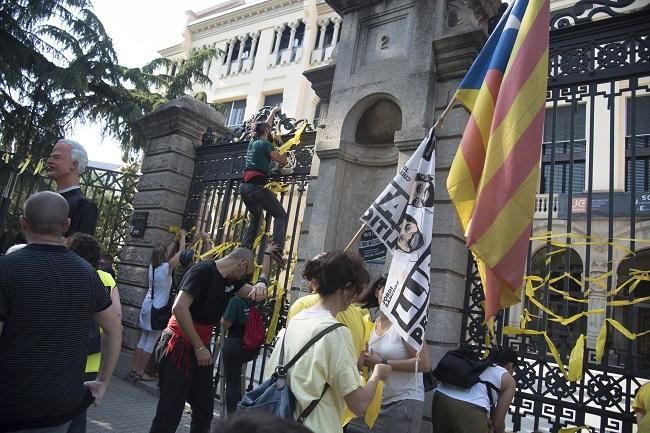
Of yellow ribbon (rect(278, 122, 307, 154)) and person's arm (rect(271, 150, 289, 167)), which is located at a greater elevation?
yellow ribbon (rect(278, 122, 307, 154))

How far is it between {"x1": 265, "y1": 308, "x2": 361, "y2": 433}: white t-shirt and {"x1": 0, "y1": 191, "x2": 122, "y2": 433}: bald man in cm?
115

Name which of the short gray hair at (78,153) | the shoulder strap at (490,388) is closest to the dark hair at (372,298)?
the shoulder strap at (490,388)

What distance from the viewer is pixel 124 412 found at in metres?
5.65

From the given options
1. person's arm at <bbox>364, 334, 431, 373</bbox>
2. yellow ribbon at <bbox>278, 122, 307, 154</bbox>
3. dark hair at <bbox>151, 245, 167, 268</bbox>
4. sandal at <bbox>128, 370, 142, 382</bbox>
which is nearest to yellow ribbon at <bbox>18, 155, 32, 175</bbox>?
dark hair at <bbox>151, 245, 167, 268</bbox>

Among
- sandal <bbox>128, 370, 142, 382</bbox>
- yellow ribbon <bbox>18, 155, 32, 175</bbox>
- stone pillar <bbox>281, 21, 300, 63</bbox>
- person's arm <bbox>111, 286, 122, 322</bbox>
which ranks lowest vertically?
sandal <bbox>128, 370, 142, 382</bbox>

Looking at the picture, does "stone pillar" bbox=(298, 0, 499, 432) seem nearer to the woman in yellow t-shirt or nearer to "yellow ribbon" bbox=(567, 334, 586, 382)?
"yellow ribbon" bbox=(567, 334, 586, 382)

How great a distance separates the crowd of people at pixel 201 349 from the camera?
2.27 metres

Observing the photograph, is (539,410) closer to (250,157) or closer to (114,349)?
(114,349)

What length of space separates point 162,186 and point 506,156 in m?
6.75

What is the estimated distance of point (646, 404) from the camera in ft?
11.4

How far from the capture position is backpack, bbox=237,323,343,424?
7.88 ft

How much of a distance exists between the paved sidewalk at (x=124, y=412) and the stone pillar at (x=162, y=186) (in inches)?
64.7

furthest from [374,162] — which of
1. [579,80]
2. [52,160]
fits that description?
[52,160]

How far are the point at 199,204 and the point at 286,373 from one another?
22.2 feet
